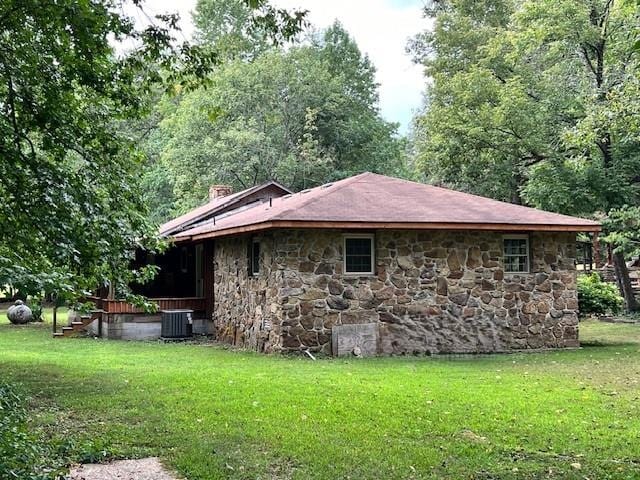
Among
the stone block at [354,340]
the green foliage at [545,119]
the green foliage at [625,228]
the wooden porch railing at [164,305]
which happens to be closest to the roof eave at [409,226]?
the stone block at [354,340]

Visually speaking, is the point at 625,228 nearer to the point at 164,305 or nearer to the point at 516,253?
the point at 516,253

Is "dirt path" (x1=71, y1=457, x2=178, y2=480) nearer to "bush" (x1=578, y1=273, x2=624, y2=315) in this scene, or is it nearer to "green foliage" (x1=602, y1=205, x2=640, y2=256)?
"bush" (x1=578, y1=273, x2=624, y2=315)

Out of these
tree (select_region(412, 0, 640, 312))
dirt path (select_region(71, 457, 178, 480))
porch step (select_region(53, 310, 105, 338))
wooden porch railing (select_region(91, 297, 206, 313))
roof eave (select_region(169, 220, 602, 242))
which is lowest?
dirt path (select_region(71, 457, 178, 480))

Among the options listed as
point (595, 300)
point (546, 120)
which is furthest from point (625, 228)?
point (546, 120)

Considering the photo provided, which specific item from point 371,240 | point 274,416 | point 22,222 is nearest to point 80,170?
point 22,222

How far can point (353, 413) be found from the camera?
7020 millimetres

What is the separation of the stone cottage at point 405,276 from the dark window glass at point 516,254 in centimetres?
2

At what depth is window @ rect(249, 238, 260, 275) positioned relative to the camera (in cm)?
1382

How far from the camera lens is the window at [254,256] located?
1382 cm

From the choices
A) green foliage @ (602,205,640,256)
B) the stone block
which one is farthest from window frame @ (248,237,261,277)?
green foliage @ (602,205,640,256)

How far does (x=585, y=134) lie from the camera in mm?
15094

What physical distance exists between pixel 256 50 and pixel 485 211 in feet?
93.9

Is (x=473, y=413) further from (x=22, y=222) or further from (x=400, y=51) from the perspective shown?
(x=400, y=51)

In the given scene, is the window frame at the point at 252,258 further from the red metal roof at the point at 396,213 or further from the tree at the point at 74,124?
the tree at the point at 74,124
